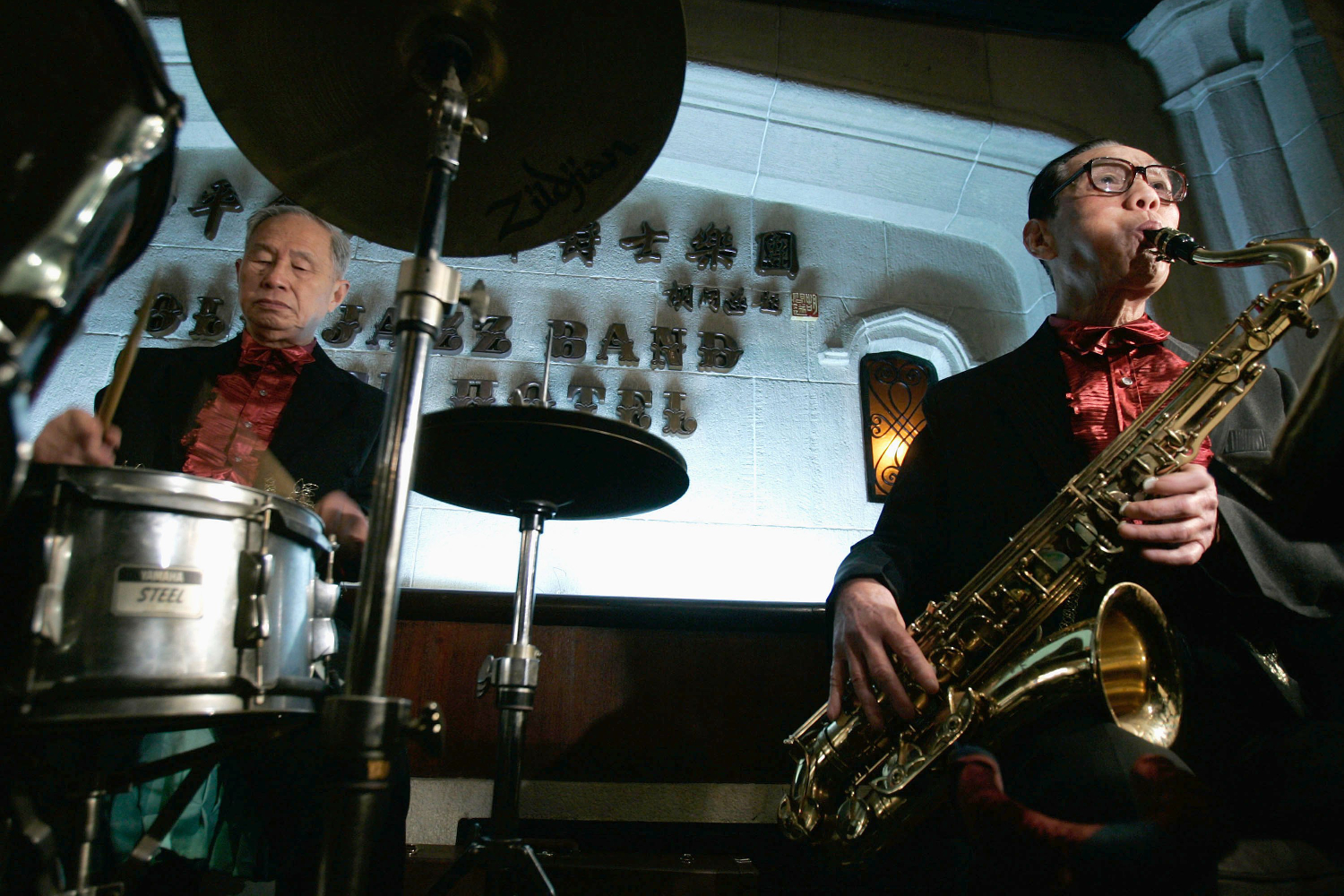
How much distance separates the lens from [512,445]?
1.42m

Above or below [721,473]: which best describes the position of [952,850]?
below

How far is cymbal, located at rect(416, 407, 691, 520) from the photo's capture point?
1341 millimetres

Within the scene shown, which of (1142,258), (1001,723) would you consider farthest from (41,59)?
(1142,258)

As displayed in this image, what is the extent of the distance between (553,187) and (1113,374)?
132cm

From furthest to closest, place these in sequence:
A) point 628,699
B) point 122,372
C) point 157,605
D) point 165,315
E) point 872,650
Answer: point 165,315 < point 628,699 < point 872,650 < point 122,372 < point 157,605

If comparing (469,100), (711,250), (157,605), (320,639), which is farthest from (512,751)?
(711,250)

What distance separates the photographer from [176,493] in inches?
35.9

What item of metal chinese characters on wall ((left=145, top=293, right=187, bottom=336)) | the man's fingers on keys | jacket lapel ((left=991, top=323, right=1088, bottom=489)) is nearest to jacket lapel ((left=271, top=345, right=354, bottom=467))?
metal chinese characters on wall ((left=145, top=293, right=187, bottom=336))

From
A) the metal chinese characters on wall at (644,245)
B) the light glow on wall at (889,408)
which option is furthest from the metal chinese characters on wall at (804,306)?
the metal chinese characters on wall at (644,245)

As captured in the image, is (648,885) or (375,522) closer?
(375,522)

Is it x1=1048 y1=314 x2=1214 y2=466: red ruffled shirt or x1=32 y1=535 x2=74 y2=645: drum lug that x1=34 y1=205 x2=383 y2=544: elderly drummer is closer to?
x1=32 y1=535 x2=74 y2=645: drum lug

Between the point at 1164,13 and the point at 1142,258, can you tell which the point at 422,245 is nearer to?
the point at 1142,258

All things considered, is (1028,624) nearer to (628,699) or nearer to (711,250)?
(628,699)

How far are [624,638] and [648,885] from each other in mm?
904
